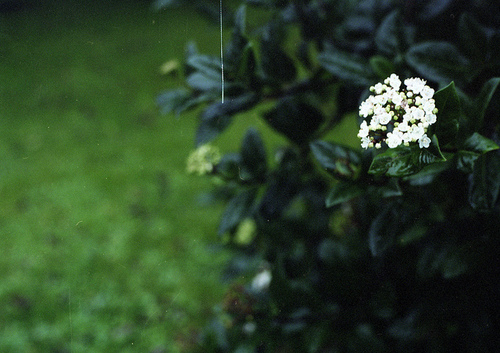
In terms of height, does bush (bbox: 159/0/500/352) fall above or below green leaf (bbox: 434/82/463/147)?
below

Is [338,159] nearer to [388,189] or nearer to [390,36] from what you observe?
[388,189]

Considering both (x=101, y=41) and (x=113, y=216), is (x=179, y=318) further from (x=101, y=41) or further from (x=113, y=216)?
(x=101, y=41)

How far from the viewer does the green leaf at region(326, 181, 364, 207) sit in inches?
31.6

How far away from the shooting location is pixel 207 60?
104 centimetres

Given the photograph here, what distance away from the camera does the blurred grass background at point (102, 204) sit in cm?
207

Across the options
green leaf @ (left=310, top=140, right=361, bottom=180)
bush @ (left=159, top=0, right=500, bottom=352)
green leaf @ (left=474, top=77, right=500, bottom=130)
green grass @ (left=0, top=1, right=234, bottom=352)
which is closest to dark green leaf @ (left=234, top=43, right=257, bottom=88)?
bush @ (left=159, top=0, right=500, bottom=352)

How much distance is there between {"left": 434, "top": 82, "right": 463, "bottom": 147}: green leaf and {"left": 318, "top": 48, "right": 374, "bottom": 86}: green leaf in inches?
13.1

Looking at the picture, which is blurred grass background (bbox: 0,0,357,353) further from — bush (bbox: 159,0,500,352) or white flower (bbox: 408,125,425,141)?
white flower (bbox: 408,125,425,141)

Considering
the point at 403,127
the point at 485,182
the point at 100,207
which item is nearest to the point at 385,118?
the point at 403,127

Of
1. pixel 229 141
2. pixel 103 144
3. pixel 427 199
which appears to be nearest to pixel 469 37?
pixel 427 199

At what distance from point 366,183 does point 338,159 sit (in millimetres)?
69

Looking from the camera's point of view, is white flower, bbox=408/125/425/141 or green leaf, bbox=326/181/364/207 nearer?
white flower, bbox=408/125/425/141

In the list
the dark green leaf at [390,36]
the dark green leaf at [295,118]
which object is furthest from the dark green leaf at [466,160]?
the dark green leaf at [295,118]

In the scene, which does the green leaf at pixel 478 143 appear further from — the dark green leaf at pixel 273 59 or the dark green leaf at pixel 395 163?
the dark green leaf at pixel 273 59
